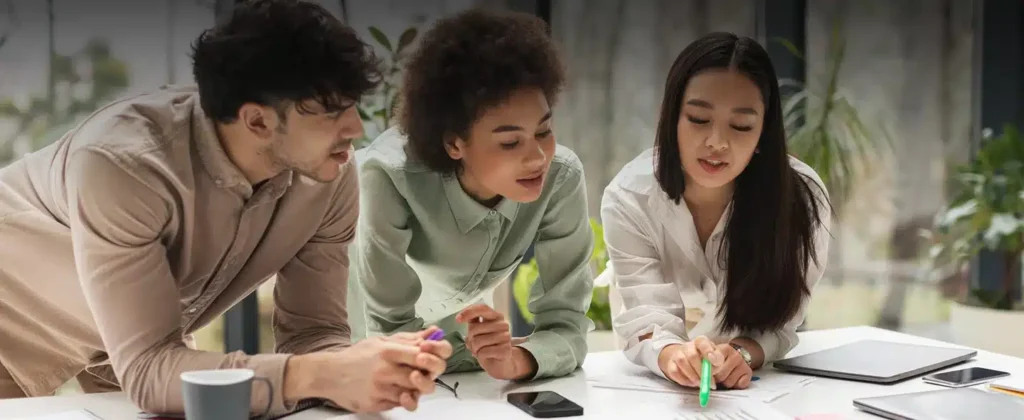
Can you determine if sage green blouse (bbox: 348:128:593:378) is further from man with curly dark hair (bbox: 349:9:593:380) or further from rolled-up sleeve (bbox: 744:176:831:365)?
Answer: rolled-up sleeve (bbox: 744:176:831:365)

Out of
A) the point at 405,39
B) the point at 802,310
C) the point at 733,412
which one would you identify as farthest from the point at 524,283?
the point at 733,412

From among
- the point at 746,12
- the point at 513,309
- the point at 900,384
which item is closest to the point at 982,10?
the point at 746,12

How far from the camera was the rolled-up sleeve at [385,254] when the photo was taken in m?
1.81

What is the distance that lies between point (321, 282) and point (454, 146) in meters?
0.35

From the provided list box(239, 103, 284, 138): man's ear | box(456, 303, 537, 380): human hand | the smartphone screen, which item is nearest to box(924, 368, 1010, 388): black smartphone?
the smartphone screen

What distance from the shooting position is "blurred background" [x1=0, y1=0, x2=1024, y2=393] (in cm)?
A: 277

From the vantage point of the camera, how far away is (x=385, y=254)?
1.81m

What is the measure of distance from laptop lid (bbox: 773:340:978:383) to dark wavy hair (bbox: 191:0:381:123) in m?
1.04

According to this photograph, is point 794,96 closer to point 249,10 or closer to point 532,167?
A: point 532,167

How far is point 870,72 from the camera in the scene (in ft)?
12.7

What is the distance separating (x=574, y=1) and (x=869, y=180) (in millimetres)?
1468

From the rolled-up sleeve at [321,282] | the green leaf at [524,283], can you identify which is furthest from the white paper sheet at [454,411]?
the green leaf at [524,283]

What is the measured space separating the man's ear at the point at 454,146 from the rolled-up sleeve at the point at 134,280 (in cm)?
52

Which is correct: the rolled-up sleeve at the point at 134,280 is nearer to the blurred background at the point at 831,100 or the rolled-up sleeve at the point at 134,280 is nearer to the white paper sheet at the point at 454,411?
the white paper sheet at the point at 454,411
